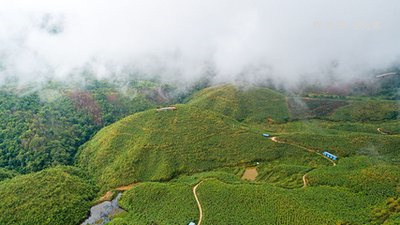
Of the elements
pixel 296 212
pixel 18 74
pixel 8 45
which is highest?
pixel 8 45

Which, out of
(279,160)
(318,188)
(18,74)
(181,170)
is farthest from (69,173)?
(18,74)

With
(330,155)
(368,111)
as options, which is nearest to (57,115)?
(330,155)

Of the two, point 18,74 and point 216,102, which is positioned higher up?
point 18,74

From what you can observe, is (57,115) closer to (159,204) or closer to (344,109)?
(159,204)

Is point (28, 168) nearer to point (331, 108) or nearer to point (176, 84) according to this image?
point (176, 84)

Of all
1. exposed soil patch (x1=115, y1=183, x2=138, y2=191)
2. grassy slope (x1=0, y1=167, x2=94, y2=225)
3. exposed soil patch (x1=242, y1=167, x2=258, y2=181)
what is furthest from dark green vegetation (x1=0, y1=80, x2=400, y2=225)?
exposed soil patch (x1=242, y1=167, x2=258, y2=181)

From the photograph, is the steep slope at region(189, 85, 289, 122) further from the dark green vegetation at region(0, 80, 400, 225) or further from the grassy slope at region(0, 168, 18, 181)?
the grassy slope at region(0, 168, 18, 181)
